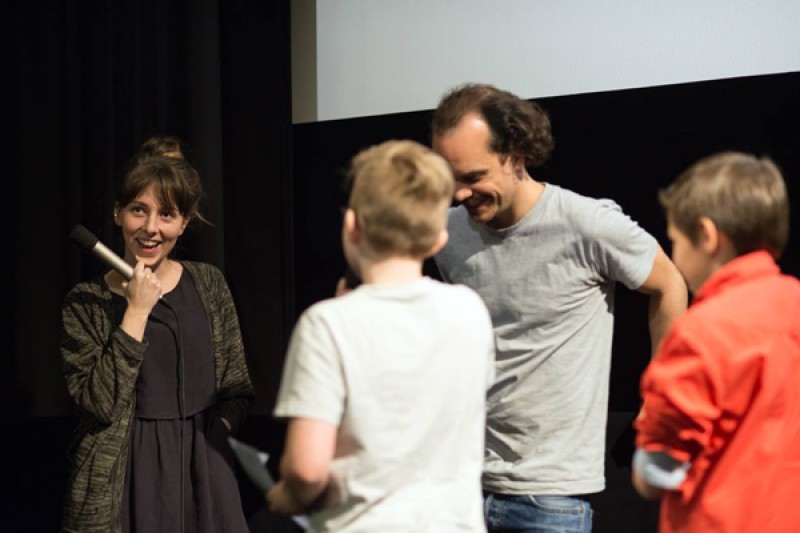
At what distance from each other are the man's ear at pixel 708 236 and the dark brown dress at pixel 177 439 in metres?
1.21

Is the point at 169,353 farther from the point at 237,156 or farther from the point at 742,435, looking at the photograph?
the point at 742,435

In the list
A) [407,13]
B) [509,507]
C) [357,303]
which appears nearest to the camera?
[357,303]

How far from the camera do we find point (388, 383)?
→ 1.21 m

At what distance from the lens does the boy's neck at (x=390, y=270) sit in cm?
125

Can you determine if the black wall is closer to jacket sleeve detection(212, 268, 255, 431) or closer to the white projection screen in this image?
the white projection screen

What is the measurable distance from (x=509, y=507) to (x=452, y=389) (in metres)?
0.54

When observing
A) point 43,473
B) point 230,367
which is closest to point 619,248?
point 230,367

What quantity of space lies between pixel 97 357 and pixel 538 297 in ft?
3.12

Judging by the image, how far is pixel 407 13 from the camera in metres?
2.72

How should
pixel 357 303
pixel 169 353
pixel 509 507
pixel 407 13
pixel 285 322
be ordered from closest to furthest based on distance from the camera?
pixel 357 303 < pixel 509 507 < pixel 169 353 < pixel 407 13 < pixel 285 322

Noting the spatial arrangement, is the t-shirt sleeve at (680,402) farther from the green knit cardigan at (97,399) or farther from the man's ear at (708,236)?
the green knit cardigan at (97,399)

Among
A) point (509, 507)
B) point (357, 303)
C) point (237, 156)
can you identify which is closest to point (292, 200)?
point (237, 156)

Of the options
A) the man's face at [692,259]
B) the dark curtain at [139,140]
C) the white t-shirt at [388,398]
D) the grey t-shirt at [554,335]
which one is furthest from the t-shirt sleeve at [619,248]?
the dark curtain at [139,140]

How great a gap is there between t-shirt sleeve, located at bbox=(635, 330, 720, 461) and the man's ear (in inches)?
5.8
